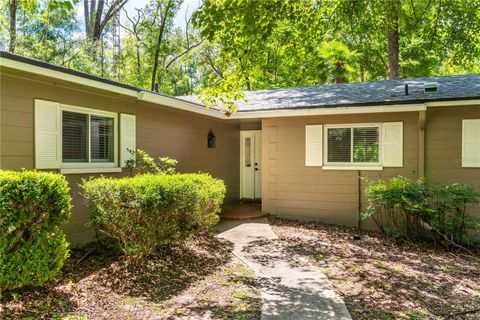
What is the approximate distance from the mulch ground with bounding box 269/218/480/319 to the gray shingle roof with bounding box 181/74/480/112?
2.83 m

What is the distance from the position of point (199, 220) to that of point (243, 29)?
10.3 ft

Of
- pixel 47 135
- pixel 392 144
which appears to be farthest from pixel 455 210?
pixel 47 135

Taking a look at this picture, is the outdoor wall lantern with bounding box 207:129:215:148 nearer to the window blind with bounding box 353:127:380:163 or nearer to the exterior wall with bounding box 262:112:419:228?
the exterior wall with bounding box 262:112:419:228

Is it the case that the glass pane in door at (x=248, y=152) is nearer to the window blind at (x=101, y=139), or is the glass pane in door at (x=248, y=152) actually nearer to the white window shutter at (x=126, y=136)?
the white window shutter at (x=126, y=136)

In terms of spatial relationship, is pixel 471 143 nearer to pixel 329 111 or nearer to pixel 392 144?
pixel 392 144

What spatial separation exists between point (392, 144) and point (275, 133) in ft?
8.78

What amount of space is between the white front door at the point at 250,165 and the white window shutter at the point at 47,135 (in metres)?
5.96

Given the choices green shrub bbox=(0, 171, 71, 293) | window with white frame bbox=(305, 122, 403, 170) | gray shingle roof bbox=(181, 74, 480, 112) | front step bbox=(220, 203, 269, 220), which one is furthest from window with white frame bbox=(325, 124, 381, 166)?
green shrub bbox=(0, 171, 71, 293)

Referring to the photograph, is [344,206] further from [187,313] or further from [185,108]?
[187,313]

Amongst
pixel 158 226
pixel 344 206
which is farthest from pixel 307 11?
pixel 158 226

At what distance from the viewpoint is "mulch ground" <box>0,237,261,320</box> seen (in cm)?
334

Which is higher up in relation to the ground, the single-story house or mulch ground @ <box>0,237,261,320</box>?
the single-story house

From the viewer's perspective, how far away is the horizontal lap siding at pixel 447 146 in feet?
22.8

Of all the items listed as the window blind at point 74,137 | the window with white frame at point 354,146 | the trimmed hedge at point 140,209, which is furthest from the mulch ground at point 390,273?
the window blind at point 74,137
